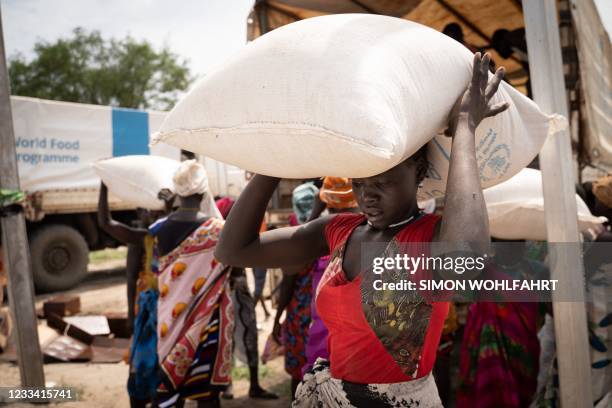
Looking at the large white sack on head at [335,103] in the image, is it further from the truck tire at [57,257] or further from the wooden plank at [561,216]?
the truck tire at [57,257]

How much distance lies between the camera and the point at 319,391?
133 centimetres

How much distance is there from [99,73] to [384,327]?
25924 millimetres

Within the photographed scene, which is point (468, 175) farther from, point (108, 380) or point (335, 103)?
point (108, 380)

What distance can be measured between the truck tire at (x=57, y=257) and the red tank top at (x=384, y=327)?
297 inches

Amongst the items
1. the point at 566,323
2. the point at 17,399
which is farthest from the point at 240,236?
the point at 17,399

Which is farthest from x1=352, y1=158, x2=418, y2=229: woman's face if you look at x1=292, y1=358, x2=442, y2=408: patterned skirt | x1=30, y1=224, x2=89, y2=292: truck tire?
x1=30, y1=224, x2=89, y2=292: truck tire

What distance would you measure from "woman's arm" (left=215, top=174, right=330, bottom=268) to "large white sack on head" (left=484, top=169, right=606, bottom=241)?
42.1 inches

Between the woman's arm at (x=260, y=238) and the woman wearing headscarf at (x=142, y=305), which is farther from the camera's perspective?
the woman wearing headscarf at (x=142, y=305)

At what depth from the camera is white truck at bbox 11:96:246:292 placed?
291 inches

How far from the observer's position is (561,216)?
61.6 inches

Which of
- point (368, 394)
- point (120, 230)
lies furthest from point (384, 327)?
point (120, 230)

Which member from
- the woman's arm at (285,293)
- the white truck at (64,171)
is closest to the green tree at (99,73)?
the white truck at (64,171)

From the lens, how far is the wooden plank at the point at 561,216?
1552mm

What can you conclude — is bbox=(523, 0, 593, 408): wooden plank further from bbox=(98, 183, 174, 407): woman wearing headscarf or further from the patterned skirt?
bbox=(98, 183, 174, 407): woman wearing headscarf
